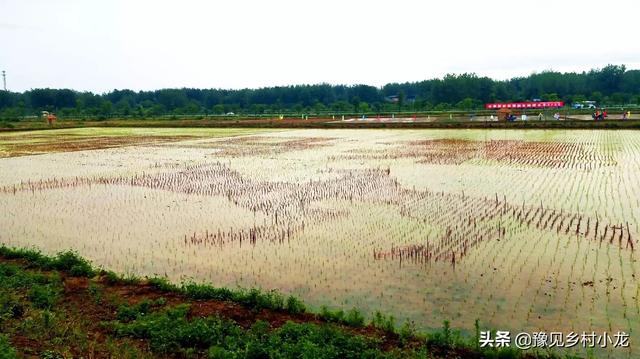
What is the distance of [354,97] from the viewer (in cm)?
8362

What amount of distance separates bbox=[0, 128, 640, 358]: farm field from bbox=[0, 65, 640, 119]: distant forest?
4719 centimetres

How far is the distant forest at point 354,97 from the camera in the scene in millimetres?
66625

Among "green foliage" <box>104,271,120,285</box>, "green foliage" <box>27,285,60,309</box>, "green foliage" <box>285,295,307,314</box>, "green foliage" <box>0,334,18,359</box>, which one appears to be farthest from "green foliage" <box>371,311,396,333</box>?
"green foliage" <box>27,285,60,309</box>

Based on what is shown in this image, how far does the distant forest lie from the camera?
2623 inches

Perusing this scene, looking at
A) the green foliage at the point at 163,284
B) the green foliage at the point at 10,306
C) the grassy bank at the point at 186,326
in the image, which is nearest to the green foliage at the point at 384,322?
the grassy bank at the point at 186,326

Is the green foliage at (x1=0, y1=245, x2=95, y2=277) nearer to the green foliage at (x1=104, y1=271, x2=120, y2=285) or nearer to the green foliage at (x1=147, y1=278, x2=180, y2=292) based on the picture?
the green foliage at (x1=104, y1=271, x2=120, y2=285)

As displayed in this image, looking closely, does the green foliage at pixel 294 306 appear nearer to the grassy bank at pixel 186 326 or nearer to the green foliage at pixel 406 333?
the grassy bank at pixel 186 326

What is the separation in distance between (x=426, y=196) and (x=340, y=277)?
221 inches

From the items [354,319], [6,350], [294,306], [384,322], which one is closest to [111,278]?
[6,350]

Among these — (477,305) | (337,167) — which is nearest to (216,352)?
(477,305)

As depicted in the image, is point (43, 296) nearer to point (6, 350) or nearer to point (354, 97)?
point (6, 350)

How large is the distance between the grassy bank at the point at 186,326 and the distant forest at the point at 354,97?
5663cm

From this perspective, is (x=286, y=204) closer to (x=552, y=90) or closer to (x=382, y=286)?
(x=382, y=286)

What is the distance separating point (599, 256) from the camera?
23.3 ft
